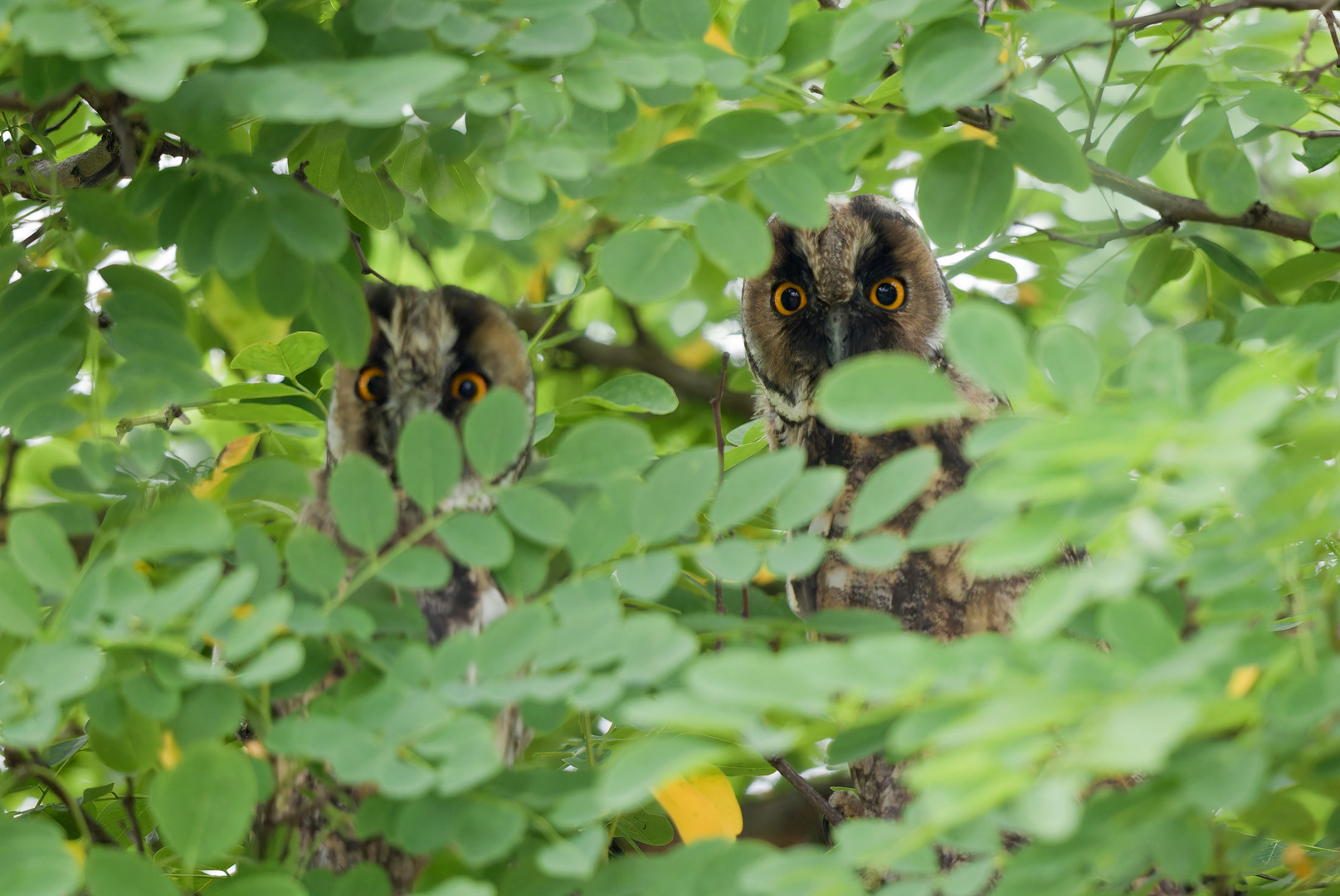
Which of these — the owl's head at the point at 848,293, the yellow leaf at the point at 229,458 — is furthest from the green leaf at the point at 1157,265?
the yellow leaf at the point at 229,458

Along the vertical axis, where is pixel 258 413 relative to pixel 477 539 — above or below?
below

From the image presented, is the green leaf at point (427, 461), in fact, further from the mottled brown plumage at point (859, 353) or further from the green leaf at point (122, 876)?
the mottled brown plumage at point (859, 353)

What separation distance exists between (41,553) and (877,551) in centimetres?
73

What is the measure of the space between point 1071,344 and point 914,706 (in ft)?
0.97

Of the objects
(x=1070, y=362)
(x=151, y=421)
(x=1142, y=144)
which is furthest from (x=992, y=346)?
(x=151, y=421)

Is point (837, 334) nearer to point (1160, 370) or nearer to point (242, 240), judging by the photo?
point (242, 240)

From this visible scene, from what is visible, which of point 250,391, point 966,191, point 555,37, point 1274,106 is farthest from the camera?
point 250,391

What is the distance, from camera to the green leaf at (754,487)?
1.01 metres

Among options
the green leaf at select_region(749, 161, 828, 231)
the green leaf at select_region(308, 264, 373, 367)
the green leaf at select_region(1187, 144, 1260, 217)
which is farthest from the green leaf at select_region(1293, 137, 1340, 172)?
Answer: the green leaf at select_region(308, 264, 373, 367)

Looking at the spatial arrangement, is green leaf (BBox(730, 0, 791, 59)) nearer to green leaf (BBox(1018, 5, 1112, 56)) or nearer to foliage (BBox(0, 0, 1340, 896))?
foliage (BBox(0, 0, 1340, 896))

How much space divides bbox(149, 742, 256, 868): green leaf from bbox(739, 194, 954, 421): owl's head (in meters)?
1.36

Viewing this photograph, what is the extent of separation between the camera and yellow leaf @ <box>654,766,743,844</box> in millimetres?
1468

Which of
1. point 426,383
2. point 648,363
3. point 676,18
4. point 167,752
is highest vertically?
point 676,18

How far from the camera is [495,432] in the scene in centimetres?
112
